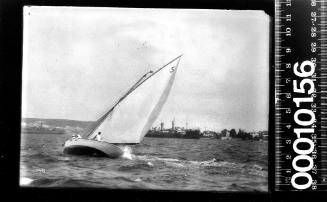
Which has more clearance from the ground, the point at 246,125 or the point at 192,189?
the point at 246,125

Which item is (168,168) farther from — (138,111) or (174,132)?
(138,111)

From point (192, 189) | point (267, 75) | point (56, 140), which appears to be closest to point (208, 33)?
point (267, 75)

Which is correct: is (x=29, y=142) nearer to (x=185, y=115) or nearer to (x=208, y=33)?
(x=185, y=115)

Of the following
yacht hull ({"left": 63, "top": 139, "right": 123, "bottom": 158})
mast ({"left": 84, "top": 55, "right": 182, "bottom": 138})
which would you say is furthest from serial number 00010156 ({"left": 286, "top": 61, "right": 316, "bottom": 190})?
yacht hull ({"left": 63, "top": 139, "right": 123, "bottom": 158})

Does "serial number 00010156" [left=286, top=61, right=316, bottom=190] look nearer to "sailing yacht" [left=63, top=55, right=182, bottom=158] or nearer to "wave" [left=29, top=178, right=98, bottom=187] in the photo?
"sailing yacht" [left=63, top=55, right=182, bottom=158]

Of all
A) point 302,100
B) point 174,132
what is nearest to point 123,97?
point 174,132

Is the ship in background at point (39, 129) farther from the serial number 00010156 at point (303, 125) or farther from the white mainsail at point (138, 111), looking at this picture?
the serial number 00010156 at point (303, 125)
